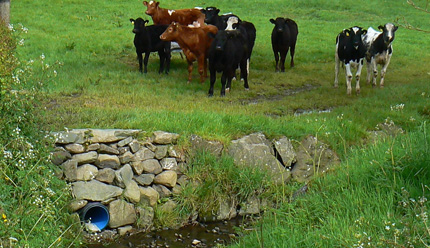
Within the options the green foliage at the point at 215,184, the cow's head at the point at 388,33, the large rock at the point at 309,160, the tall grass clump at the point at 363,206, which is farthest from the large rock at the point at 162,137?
the cow's head at the point at 388,33

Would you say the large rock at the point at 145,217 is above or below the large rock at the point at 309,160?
below

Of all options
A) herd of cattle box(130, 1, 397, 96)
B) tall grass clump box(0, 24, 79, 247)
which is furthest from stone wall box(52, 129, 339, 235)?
herd of cattle box(130, 1, 397, 96)

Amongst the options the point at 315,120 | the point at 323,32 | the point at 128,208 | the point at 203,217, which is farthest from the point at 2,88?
the point at 323,32

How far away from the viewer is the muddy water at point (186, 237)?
29.0 ft

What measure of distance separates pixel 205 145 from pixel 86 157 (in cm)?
196

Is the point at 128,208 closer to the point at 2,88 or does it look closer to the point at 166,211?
the point at 166,211

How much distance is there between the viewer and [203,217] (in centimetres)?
986

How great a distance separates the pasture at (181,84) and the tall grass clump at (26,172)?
628mm

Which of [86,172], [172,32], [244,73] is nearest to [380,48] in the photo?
[244,73]

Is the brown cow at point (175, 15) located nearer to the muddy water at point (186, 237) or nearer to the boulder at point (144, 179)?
the boulder at point (144, 179)

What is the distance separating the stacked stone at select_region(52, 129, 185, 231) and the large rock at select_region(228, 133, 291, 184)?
96 centimetres

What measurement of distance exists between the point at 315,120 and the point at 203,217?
306cm

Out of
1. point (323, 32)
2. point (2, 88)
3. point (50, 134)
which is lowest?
point (323, 32)

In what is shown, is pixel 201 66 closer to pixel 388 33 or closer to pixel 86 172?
pixel 388 33
